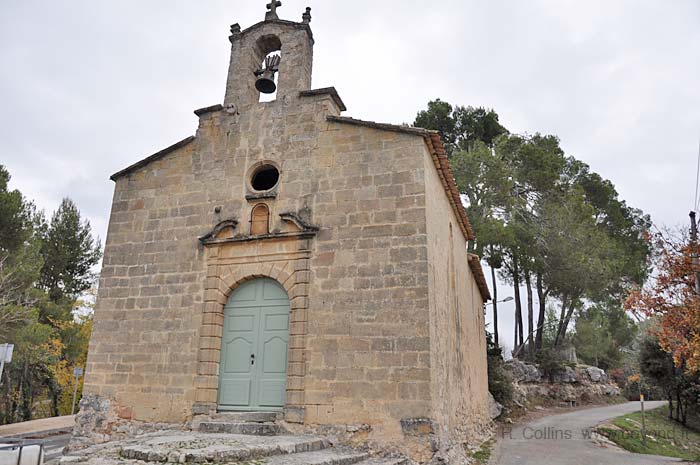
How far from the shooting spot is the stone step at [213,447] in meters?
5.34

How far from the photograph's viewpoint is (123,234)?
942 centimetres

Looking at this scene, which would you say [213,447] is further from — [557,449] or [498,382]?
[498,382]

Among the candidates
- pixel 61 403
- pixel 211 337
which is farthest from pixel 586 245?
pixel 61 403

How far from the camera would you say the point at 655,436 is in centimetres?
1523

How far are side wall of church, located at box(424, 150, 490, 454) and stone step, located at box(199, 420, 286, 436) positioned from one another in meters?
2.22

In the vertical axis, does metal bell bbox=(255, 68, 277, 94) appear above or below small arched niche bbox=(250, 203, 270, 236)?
above

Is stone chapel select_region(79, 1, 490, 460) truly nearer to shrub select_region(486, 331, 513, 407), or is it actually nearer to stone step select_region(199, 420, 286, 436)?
stone step select_region(199, 420, 286, 436)

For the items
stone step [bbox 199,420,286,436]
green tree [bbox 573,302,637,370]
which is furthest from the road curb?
green tree [bbox 573,302,637,370]

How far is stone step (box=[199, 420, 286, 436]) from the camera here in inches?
285

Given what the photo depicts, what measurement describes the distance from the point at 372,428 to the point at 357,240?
264cm

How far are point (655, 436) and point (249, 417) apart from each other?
43.2ft

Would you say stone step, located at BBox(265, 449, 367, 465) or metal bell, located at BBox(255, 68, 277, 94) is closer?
stone step, located at BBox(265, 449, 367, 465)

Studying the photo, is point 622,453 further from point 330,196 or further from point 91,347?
point 91,347

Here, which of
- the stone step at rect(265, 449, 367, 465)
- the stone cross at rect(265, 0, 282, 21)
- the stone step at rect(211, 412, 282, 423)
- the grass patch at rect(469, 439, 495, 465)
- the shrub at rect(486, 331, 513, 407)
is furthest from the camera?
the shrub at rect(486, 331, 513, 407)
